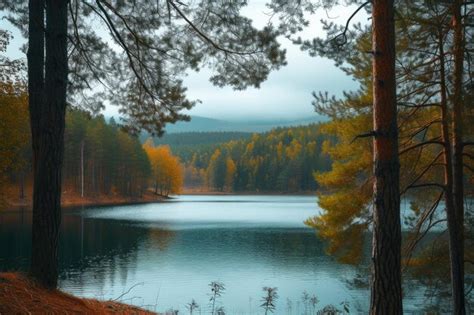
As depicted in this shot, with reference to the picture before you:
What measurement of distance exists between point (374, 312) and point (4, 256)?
20615 millimetres

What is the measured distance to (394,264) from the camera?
5.19m

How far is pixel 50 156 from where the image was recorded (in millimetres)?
5703

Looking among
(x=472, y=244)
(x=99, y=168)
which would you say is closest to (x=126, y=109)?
(x=472, y=244)

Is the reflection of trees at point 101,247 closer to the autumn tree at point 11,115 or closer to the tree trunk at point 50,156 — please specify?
the autumn tree at point 11,115

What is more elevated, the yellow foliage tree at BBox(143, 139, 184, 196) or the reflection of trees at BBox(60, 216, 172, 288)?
the yellow foliage tree at BBox(143, 139, 184, 196)

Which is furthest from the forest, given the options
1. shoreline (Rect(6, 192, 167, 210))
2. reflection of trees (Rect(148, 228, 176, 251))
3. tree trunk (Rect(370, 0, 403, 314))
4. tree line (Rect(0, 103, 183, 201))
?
tree line (Rect(0, 103, 183, 201))

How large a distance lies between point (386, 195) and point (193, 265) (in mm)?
18067

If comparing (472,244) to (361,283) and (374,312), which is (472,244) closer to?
(361,283)

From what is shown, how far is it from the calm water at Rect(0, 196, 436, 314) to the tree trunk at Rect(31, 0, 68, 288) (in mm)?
3420

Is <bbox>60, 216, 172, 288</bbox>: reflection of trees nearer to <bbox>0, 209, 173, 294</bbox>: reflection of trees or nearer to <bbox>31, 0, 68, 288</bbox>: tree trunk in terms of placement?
<bbox>0, 209, 173, 294</bbox>: reflection of trees

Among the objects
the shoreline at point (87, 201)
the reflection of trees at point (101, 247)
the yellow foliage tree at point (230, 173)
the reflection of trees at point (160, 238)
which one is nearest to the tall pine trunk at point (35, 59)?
the reflection of trees at point (101, 247)

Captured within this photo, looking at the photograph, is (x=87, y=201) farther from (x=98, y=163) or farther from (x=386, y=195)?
(x=386, y=195)

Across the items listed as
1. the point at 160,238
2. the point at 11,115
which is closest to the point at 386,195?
the point at 11,115

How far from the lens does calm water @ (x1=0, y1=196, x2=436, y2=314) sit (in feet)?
53.3
